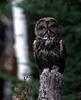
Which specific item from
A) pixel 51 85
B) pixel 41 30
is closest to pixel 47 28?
pixel 41 30

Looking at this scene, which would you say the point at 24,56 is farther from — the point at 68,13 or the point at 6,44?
the point at 6,44

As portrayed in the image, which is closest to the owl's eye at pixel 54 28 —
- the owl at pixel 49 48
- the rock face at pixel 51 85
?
the owl at pixel 49 48

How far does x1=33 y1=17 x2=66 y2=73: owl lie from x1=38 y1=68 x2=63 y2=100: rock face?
0.09 m

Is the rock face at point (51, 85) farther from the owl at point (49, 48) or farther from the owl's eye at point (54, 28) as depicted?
the owl's eye at point (54, 28)

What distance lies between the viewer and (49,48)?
286 inches

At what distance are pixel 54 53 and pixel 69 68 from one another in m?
4.87

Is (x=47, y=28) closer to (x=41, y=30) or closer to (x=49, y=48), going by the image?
(x=41, y=30)

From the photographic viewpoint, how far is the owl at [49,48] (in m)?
7.27

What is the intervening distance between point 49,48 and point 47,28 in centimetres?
22

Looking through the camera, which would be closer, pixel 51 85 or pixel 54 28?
pixel 51 85

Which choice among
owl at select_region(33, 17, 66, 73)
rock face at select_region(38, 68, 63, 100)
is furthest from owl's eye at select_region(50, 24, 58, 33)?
rock face at select_region(38, 68, 63, 100)

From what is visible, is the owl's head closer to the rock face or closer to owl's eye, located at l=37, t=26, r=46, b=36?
owl's eye, located at l=37, t=26, r=46, b=36

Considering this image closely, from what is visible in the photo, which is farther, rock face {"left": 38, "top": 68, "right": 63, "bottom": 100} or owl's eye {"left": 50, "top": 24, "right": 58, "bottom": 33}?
owl's eye {"left": 50, "top": 24, "right": 58, "bottom": 33}

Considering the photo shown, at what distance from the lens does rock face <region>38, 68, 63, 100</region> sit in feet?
23.5
